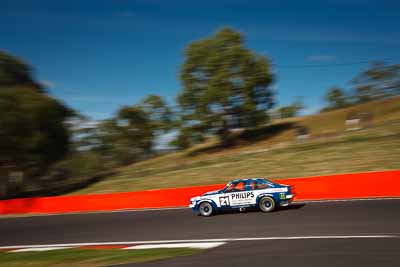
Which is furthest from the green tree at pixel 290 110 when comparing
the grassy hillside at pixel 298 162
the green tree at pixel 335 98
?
the grassy hillside at pixel 298 162

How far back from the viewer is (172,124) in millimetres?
70875

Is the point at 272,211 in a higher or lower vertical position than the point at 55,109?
lower

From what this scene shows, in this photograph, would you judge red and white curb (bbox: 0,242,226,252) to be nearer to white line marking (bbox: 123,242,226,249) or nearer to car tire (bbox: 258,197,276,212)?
white line marking (bbox: 123,242,226,249)

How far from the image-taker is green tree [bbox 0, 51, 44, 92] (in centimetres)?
3756

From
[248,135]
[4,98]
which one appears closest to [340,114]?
[248,135]

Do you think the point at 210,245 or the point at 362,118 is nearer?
the point at 210,245

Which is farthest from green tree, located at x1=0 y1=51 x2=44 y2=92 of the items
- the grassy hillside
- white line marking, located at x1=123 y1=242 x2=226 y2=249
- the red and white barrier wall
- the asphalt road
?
the asphalt road

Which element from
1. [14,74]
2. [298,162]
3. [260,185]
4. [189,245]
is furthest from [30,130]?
[189,245]

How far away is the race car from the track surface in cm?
37

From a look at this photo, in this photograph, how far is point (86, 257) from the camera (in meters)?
10.4

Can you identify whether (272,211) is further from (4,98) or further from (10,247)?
(4,98)

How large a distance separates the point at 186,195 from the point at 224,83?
29191mm

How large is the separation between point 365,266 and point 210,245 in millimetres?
4347

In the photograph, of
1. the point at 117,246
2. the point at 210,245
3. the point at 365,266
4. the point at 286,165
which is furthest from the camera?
the point at 286,165
